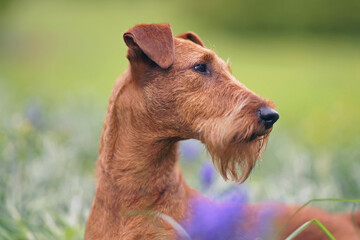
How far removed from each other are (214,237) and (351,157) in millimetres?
3140

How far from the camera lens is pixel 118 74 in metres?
12.3

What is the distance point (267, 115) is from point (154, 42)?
25.4 inches

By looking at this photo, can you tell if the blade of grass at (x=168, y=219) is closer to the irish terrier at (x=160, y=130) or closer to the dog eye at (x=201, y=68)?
the irish terrier at (x=160, y=130)

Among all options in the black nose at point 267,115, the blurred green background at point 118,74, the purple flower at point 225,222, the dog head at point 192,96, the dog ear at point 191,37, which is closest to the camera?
the black nose at point 267,115

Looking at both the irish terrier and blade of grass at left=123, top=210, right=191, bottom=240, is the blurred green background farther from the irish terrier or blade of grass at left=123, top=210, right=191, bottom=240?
blade of grass at left=123, top=210, right=191, bottom=240

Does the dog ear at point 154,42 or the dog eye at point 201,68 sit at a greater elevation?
the dog ear at point 154,42

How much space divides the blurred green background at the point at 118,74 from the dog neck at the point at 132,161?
685 mm

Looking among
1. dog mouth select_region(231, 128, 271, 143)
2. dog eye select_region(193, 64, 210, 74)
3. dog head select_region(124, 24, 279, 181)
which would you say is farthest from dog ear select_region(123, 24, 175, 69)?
dog mouth select_region(231, 128, 271, 143)

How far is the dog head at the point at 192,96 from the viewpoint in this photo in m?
2.26

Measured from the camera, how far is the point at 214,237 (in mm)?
2367

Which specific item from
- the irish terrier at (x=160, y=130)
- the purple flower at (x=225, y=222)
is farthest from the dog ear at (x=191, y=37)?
the purple flower at (x=225, y=222)

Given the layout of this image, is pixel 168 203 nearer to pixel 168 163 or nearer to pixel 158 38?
pixel 168 163

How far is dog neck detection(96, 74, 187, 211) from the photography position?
7.91 ft

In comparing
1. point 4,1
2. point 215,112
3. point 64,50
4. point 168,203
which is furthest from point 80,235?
point 64,50
